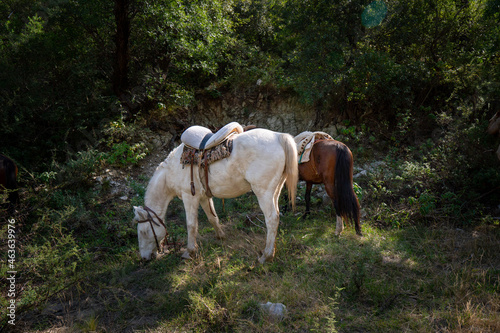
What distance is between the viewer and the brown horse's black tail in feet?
15.3

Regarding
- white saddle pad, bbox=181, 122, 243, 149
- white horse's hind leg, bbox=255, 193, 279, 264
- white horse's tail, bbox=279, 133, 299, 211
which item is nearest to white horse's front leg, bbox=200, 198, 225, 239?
white saddle pad, bbox=181, 122, 243, 149

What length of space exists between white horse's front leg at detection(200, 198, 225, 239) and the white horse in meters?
0.02

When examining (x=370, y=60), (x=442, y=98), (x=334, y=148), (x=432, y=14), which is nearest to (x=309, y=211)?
(x=334, y=148)

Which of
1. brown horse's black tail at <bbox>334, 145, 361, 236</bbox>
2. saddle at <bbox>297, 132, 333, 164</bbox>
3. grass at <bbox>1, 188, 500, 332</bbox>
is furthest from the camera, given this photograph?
saddle at <bbox>297, 132, 333, 164</bbox>

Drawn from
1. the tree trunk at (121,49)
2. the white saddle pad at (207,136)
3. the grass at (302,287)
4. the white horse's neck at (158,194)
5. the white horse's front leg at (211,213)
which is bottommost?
the grass at (302,287)

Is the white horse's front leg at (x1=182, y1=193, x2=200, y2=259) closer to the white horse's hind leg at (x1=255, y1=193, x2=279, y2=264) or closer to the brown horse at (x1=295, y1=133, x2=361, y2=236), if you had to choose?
the white horse's hind leg at (x1=255, y1=193, x2=279, y2=264)

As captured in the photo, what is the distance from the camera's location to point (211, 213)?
4805mm

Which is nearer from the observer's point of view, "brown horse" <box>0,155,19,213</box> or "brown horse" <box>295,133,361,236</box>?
"brown horse" <box>295,133,361,236</box>

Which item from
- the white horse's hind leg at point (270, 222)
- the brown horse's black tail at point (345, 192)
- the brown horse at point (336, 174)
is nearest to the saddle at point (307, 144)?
the brown horse at point (336, 174)

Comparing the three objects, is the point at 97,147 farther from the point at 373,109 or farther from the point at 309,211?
the point at 373,109

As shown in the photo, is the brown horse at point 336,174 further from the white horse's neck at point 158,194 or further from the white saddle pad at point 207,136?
the white horse's neck at point 158,194

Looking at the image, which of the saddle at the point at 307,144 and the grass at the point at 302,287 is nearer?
the grass at the point at 302,287

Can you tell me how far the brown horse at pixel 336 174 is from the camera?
185 inches

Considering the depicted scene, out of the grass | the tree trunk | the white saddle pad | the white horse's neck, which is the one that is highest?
the tree trunk
